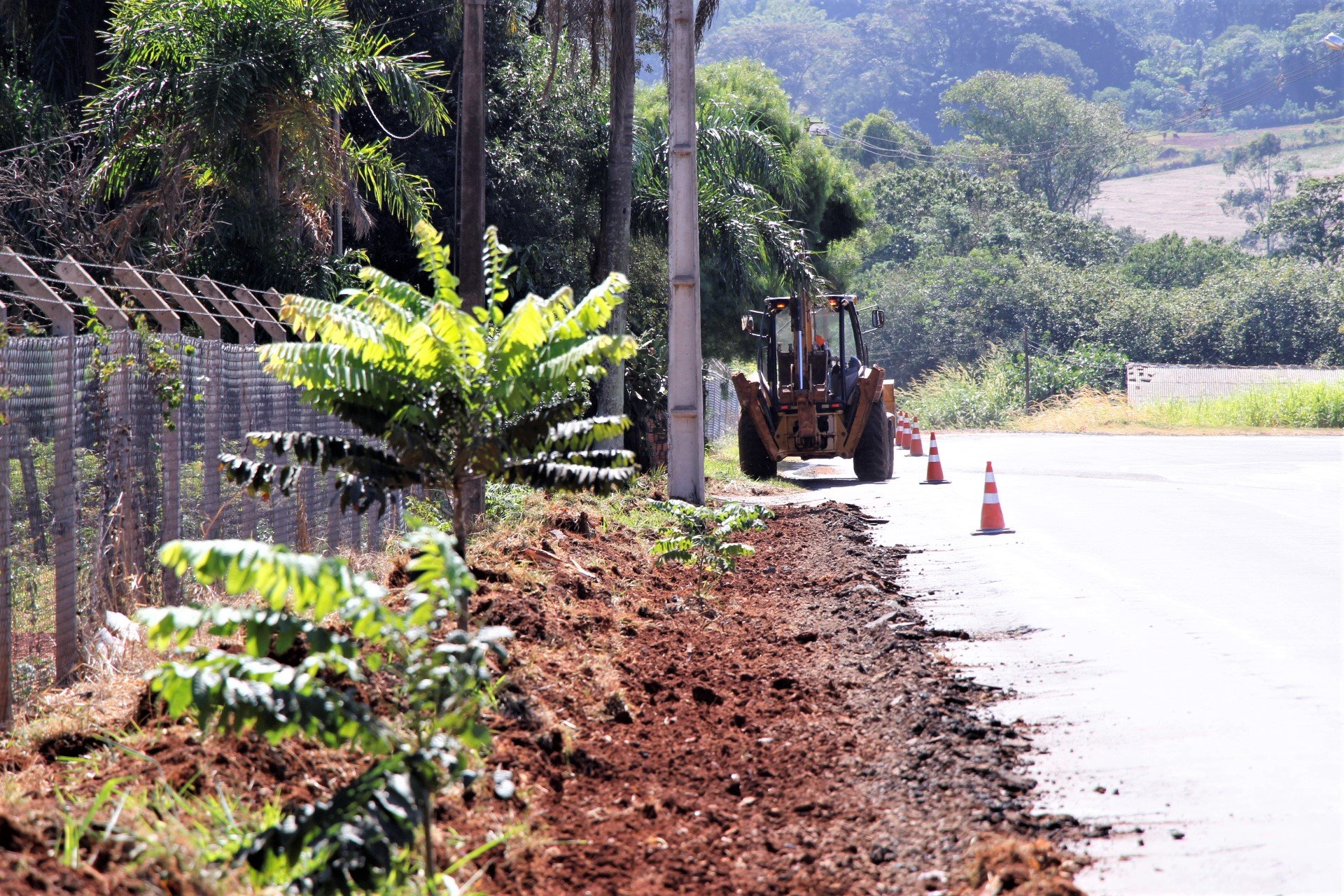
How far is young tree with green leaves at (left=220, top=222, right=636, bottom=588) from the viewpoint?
518cm

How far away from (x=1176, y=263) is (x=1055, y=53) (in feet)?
327

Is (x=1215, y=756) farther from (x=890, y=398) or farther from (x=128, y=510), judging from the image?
(x=890, y=398)

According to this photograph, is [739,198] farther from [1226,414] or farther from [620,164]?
[1226,414]

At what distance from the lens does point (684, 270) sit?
1574 cm

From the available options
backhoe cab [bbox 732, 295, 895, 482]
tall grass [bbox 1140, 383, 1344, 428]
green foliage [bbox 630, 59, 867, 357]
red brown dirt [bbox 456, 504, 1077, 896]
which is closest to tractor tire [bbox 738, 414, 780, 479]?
backhoe cab [bbox 732, 295, 895, 482]

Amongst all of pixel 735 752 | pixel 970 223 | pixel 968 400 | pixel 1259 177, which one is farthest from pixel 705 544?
pixel 1259 177

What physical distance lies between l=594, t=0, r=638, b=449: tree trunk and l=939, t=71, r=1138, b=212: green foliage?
7753 cm

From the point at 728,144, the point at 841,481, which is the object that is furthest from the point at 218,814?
the point at 728,144

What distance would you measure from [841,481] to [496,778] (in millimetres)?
16318

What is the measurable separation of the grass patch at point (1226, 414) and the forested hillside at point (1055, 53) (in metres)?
119

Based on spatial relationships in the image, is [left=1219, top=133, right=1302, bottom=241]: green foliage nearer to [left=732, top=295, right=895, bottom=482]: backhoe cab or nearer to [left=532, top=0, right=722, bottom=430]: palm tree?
[left=732, top=295, right=895, bottom=482]: backhoe cab

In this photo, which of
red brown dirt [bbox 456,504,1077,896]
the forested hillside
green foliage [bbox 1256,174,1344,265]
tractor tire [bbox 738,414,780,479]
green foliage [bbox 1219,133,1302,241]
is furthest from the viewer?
the forested hillside

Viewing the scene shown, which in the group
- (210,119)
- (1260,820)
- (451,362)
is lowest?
(1260,820)

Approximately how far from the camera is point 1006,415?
46875 millimetres
